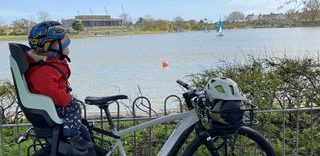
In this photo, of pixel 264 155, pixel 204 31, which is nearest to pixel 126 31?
pixel 204 31

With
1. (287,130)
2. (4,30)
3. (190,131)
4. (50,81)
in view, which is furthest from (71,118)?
(4,30)

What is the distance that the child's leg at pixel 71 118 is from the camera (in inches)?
117

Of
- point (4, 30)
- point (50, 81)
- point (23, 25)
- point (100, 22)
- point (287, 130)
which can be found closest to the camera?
point (50, 81)

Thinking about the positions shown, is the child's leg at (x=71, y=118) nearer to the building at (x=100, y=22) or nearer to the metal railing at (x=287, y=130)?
the metal railing at (x=287, y=130)

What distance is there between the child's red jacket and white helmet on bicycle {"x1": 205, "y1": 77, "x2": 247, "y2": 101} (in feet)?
3.30

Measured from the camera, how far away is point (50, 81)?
286cm

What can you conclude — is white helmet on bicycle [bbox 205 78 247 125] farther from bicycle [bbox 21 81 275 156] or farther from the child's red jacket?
the child's red jacket

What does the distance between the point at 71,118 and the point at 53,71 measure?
0.37 metres

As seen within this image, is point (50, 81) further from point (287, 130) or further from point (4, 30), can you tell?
point (4, 30)

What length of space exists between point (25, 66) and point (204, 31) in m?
36.8

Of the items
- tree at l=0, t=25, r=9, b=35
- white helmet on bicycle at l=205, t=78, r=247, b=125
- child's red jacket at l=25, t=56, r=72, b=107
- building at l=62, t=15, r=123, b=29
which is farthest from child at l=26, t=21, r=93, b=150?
building at l=62, t=15, r=123, b=29

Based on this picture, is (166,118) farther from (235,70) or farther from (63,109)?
(235,70)

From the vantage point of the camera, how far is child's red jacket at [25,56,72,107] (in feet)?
9.38

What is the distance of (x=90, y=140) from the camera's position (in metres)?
3.12
